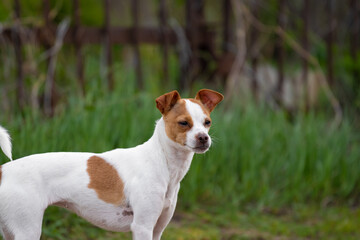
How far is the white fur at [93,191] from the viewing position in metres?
2.51

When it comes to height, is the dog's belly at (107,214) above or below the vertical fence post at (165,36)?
below

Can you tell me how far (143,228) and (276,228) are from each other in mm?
2217

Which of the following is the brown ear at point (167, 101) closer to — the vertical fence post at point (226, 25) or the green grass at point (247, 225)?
the green grass at point (247, 225)

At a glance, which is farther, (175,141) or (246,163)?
(246,163)

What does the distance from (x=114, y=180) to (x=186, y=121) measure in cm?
51

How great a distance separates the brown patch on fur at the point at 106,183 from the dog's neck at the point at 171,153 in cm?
29

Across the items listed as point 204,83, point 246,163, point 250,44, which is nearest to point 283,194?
point 246,163

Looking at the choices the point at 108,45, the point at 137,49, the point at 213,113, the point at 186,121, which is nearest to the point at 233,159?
the point at 213,113

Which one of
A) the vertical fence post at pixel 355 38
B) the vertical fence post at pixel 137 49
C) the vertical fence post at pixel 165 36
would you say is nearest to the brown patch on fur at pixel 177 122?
the vertical fence post at pixel 137 49

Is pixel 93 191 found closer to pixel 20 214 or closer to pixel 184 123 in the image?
pixel 20 214

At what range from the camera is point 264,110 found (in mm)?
6152

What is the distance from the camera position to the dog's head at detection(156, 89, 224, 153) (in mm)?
2596

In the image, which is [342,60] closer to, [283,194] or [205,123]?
[283,194]

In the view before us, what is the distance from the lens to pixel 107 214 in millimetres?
2699
